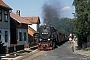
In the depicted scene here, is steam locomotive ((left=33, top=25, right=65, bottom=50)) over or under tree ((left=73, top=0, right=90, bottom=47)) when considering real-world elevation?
under

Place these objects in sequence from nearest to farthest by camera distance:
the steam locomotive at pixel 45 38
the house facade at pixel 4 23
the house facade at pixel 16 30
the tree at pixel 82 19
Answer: the tree at pixel 82 19 < the house facade at pixel 4 23 < the steam locomotive at pixel 45 38 < the house facade at pixel 16 30

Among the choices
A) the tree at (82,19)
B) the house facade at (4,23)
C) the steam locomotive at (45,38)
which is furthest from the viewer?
the steam locomotive at (45,38)

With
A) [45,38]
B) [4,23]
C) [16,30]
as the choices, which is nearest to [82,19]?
[45,38]

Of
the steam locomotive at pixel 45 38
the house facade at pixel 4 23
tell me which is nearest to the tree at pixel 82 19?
the steam locomotive at pixel 45 38

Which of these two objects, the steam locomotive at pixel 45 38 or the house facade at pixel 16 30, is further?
the house facade at pixel 16 30

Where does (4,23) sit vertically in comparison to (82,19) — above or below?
below

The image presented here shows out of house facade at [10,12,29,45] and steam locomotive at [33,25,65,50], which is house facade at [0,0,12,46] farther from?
steam locomotive at [33,25,65,50]

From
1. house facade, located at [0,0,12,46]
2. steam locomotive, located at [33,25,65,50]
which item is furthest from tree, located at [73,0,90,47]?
house facade, located at [0,0,12,46]

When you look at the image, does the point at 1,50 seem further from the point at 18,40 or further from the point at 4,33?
the point at 18,40

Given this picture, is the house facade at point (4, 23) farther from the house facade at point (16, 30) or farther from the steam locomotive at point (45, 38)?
the steam locomotive at point (45, 38)

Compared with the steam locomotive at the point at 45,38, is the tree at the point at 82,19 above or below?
above

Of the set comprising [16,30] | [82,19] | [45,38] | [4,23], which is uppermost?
[82,19]

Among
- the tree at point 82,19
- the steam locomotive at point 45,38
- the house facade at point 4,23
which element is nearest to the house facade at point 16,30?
the house facade at point 4,23

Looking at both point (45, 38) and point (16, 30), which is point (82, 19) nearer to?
point (45, 38)
